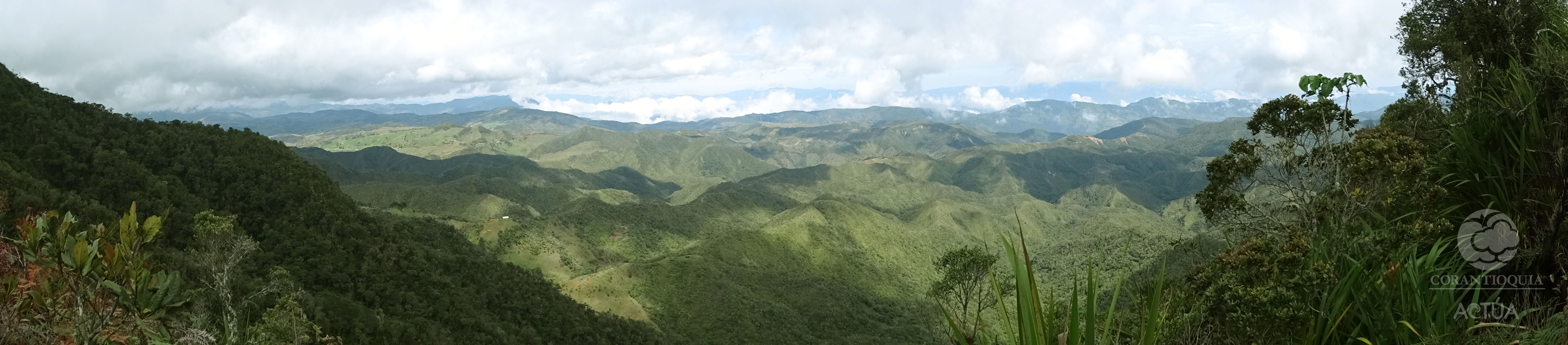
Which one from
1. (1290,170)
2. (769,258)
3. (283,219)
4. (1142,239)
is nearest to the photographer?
(1290,170)

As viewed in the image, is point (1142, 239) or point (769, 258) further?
point (769, 258)

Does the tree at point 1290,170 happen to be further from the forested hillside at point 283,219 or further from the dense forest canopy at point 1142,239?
the forested hillside at point 283,219

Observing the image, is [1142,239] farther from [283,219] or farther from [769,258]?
[769,258]

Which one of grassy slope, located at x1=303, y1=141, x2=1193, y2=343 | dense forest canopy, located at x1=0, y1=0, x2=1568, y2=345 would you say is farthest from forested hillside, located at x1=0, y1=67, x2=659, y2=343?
grassy slope, located at x1=303, y1=141, x2=1193, y2=343

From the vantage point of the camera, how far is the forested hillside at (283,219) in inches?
1789

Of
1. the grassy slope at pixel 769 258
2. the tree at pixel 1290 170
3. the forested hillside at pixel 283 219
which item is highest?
the tree at pixel 1290 170

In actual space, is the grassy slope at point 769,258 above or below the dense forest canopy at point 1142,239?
below

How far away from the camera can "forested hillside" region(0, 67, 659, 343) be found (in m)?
45.4

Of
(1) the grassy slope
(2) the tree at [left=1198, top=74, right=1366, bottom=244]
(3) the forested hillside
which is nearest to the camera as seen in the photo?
(2) the tree at [left=1198, top=74, right=1366, bottom=244]

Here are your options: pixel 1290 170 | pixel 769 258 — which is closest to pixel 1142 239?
pixel 1290 170

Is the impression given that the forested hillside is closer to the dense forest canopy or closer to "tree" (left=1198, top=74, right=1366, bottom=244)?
the dense forest canopy

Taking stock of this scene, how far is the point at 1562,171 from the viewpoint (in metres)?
7.29

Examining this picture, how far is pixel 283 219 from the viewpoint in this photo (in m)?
55.0

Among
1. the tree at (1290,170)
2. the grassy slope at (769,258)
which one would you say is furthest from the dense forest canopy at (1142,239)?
the grassy slope at (769,258)
